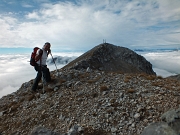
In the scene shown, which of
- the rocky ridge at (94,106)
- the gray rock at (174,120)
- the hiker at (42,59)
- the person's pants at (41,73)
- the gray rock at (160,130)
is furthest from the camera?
the person's pants at (41,73)

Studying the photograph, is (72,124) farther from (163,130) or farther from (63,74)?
(63,74)

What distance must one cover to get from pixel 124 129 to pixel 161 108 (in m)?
2.91

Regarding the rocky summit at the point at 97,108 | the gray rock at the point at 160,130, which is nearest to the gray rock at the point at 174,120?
the rocky summit at the point at 97,108

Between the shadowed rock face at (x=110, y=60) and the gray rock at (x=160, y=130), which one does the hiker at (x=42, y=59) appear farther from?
the shadowed rock face at (x=110, y=60)

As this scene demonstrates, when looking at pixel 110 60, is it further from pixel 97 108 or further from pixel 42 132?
pixel 42 132

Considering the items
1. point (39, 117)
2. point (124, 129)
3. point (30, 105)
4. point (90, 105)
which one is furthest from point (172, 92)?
point (30, 105)

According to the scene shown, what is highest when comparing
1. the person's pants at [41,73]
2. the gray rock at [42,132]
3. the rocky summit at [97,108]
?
the person's pants at [41,73]

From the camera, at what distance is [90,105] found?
1291cm

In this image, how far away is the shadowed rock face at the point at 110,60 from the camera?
149 ft

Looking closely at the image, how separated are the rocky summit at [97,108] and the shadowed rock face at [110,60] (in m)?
24.2

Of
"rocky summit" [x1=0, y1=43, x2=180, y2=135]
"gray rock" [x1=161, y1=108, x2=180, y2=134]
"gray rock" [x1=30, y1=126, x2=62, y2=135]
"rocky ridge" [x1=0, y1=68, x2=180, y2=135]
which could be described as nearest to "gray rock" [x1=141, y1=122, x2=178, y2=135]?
"rocky summit" [x1=0, y1=43, x2=180, y2=135]

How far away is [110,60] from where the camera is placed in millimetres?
52062

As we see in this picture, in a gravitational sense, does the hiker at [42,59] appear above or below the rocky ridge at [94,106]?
above

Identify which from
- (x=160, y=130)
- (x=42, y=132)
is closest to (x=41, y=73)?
(x=42, y=132)
